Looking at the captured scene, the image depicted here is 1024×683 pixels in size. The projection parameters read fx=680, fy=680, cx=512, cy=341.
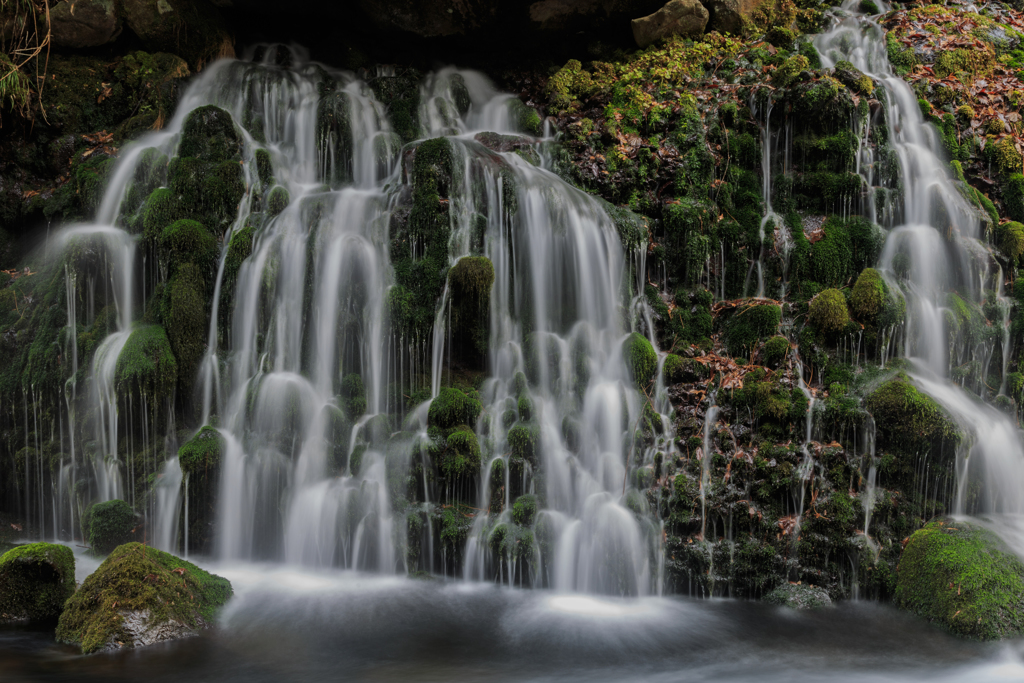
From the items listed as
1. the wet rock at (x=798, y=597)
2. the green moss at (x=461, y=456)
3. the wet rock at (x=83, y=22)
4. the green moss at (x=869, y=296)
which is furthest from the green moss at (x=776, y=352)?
the wet rock at (x=83, y=22)

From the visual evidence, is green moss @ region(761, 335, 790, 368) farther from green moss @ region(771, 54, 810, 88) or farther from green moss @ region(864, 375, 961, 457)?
green moss @ region(771, 54, 810, 88)

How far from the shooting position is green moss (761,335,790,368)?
7320 mm

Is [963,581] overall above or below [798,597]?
above

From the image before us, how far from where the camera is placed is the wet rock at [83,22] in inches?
404

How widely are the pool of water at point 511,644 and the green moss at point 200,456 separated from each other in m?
1.22

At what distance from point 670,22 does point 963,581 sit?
30.6 feet

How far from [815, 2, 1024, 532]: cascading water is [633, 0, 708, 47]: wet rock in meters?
2.99

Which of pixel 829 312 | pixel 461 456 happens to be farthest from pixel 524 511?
pixel 829 312

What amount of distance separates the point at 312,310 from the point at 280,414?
1.23 m

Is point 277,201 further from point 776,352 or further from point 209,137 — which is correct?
point 776,352

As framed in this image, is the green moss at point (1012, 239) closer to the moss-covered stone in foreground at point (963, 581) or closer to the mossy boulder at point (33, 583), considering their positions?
the moss-covered stone in foreground at point (963, 581)

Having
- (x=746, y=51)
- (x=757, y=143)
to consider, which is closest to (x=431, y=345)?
(x=757, y=143)

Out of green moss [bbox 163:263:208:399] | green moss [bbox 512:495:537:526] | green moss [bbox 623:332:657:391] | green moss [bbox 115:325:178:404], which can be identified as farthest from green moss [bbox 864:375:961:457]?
green moss [bbox 115:325:178:404]

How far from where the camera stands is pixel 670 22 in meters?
11.3
